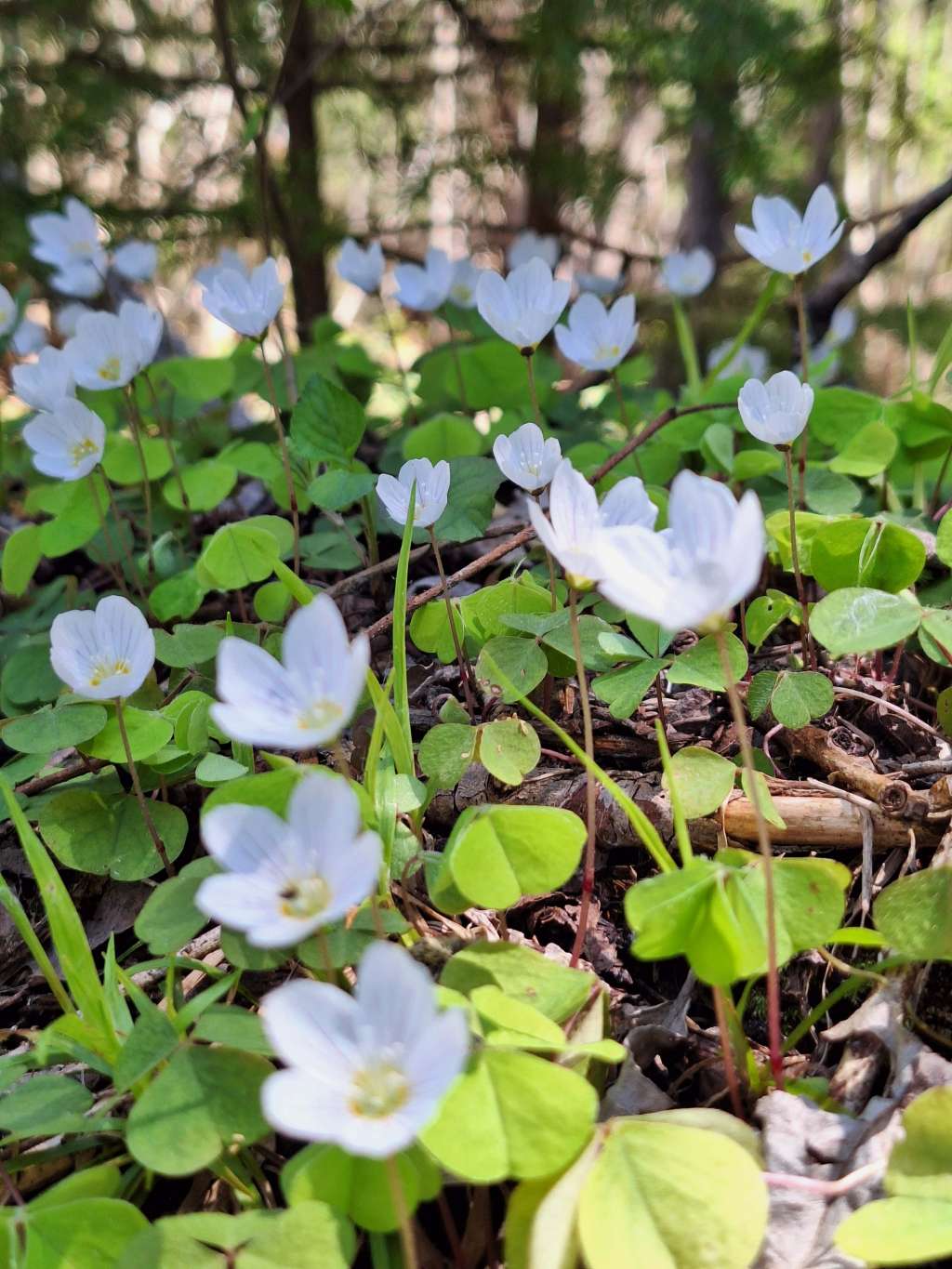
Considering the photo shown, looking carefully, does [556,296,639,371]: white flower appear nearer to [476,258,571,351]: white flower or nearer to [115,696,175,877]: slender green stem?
[476,258,571,351]: white flower

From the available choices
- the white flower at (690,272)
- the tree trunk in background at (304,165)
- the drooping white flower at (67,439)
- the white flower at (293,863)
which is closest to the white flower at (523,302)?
the drooping white flower at (67,439)

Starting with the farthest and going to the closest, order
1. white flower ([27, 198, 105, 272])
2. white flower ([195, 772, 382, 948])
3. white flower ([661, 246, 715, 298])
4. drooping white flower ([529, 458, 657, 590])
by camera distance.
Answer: white flower ([661, 246, 715, 298]) → white flower ([27, 198, 105, 272]) → drooping white flower ([529, 458, 657, 590]) → white flower ([195, 772, 382, 948])

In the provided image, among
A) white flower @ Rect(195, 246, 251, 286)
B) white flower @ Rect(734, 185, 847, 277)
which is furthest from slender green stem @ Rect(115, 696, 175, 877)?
white flower @ Rect(734, 185, 847, 277)

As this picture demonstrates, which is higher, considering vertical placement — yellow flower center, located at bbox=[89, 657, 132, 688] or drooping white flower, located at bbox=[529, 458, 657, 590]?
drooping white flower, located at bbox=[529, 458, 657, 590]

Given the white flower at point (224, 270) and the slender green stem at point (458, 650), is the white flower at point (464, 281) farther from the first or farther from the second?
the slender green stem at point (458, 650)

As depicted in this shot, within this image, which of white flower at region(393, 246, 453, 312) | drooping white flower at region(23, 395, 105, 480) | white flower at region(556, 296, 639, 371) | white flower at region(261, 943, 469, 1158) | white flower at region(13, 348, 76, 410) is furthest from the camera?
white flower at region(393, 246, 453, 312)

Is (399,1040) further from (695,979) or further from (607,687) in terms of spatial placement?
(607,687)
